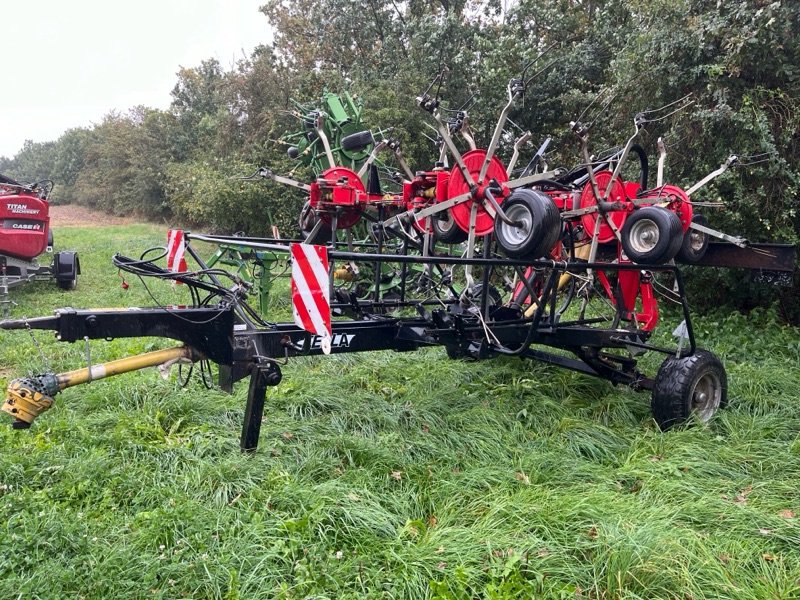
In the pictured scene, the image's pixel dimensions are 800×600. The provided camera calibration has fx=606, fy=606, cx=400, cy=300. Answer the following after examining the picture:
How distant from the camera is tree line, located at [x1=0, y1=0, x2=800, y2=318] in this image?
20.9 feet

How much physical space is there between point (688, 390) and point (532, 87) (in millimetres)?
8321

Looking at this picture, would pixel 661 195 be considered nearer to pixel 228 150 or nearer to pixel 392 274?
pixel 392 274

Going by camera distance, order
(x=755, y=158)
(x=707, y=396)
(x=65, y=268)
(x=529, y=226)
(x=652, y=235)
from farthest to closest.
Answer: (x=65, y=268) < (x=755, y=158) < (x=707, y=396) < (x=652, y=235) < (x=529, y=226)

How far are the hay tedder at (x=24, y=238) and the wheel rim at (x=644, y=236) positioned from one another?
875 centimetres

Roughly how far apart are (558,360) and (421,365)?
1.51m

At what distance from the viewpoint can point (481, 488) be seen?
11.4 feet

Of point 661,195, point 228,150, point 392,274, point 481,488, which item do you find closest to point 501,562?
point 481,488

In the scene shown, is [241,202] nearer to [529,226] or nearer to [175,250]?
[175,250]

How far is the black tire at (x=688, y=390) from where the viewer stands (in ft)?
13.9

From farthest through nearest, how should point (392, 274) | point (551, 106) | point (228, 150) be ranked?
point (228, 150), point (551, 106), point (392, 274)

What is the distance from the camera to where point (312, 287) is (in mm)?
3158

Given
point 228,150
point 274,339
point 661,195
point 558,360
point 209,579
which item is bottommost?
point 209,579

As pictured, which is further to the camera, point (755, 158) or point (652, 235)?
point (755, 158)

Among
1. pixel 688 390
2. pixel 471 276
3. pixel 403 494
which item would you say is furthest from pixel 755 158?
pixel 403 494
